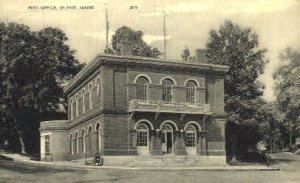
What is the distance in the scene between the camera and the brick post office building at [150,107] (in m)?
33.6

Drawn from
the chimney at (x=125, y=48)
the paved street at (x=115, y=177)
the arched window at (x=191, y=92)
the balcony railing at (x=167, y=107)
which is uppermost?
the chimney at (x=125, y=48)

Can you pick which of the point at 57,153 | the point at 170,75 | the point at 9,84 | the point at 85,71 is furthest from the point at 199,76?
the point at 9,84

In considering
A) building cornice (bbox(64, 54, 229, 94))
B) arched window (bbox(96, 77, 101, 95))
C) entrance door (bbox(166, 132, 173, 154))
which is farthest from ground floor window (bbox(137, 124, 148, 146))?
building cornice (bbox(64, 54, 229, 94))

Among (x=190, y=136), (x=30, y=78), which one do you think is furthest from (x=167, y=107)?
(x=30, y=78)

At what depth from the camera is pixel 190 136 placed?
119 feet

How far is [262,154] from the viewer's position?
49.4m

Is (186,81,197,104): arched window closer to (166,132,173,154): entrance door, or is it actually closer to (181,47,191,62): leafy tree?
(166,132,173,154): entrance door

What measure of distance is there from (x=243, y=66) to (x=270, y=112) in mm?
4569

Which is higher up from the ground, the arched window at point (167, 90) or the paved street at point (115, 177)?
the arched window at point (167, 90)

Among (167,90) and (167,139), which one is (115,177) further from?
(167,90)

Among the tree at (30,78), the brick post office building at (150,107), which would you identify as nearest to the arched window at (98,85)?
the brick post office building at (150,107)

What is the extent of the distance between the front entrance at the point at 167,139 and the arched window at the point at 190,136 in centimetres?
120

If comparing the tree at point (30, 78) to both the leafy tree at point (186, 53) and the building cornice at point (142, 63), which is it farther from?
the leafy tree at point (186, 53)

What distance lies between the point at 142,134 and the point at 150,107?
6.29ft
